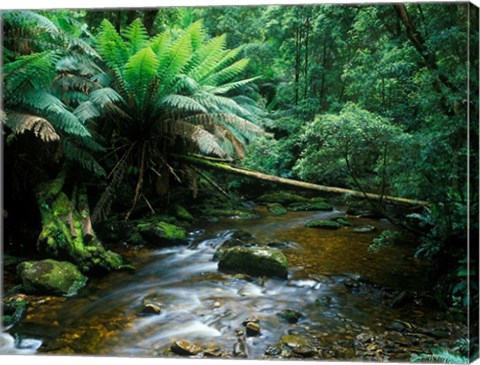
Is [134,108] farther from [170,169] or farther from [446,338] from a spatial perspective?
[446,338]

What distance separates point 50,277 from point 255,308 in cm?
119

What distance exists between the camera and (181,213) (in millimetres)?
3002

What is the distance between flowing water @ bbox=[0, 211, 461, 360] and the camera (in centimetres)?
225

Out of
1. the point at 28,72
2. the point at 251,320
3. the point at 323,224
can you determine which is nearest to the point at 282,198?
the point at 323,224

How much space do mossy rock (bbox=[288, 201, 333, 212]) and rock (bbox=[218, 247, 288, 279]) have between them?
1.14 ft

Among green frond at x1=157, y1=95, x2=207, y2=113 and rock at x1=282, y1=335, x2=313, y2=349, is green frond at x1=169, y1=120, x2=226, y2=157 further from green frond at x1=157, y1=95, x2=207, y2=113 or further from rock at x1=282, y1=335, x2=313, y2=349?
rock at x1=282, y1=335, x2=313, y2=349

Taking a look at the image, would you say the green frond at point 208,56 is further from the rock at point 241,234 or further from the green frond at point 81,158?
the rock at point 241,234

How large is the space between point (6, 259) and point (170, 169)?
46.2 inches

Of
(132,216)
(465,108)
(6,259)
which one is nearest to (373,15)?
(465,108)

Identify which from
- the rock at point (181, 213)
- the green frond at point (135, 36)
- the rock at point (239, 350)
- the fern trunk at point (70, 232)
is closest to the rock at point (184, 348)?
the rock at point (239, 350)

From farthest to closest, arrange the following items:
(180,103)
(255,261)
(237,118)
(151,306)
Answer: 1. (180,103)
2. (237,118)
3. (255,261)
4. (151,306)

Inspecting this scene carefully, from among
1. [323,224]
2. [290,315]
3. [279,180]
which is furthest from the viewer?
[279,180]

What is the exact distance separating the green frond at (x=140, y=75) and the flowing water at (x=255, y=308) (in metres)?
1.30

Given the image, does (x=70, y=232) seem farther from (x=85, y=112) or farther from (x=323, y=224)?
(x=323, y=224)
